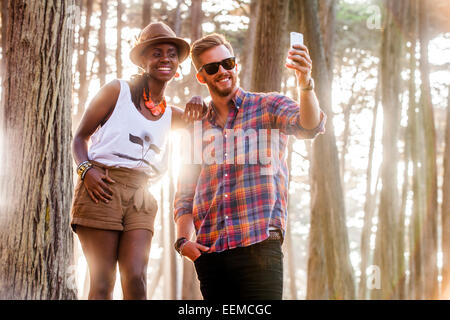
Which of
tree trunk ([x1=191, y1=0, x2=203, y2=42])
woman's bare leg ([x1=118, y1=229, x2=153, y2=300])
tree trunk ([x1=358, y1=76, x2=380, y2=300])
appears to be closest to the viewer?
woman's bare leg ([x1=118, y1=229, x2=153, y2=300])

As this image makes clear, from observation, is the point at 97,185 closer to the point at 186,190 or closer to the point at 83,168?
the point at 83,168

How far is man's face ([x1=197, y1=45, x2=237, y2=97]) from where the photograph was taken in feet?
11.8

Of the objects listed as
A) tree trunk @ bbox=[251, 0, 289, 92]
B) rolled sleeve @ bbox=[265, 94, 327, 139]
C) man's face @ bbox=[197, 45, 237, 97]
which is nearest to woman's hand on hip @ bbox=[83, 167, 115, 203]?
man's face @ bbox=[197, 45, 237, 97]

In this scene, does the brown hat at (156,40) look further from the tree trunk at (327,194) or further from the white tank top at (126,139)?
the tree trunk at (327,194)

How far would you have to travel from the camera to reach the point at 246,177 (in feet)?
10.9

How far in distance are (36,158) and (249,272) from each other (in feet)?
7.09

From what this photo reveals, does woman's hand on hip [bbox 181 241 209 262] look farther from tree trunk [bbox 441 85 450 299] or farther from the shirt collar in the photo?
tree trunk [bbox 441 85 450 299]

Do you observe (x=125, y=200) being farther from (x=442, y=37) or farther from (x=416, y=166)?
(x=442, y=37)

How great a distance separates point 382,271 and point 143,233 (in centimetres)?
923

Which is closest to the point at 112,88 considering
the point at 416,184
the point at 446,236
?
the point at 446,236

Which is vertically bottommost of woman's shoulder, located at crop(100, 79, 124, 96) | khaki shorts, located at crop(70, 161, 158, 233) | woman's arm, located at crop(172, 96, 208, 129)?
khaki shorts, located at crop(70, 161, 158, 233)

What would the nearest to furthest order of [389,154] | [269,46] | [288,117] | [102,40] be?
[288,117], [269,46], [389,154], [102,40]

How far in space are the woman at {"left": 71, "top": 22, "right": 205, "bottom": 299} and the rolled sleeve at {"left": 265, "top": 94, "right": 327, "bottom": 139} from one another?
489mm

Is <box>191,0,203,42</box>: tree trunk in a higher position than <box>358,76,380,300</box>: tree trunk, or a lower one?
higher
